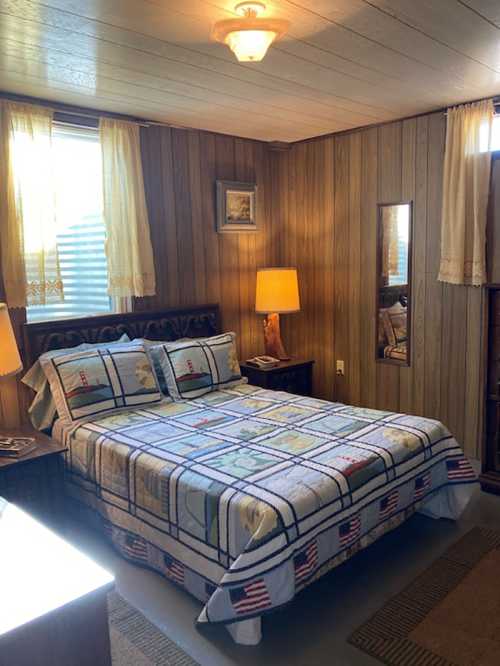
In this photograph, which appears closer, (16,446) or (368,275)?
(16,446)

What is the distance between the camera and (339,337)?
14.4 ft

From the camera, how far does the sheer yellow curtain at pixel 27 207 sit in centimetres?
301

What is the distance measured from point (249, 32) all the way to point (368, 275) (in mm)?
2313

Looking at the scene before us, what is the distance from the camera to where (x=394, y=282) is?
3.99 metres

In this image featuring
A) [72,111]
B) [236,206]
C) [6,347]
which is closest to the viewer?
[6,347]

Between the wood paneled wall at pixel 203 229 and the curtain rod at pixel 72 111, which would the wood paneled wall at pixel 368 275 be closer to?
the wood paneled wall at pixel 203 229

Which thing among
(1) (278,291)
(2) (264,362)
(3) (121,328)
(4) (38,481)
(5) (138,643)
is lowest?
(5) (138,643)

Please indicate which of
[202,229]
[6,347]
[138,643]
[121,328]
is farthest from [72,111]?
[138,643]

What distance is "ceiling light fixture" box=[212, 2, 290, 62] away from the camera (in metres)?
2.07

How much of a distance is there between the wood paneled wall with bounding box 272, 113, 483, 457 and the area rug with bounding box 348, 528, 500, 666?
4.18 ft

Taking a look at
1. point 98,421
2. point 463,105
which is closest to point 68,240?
point 98,421

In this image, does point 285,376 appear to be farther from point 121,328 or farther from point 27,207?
point 27,207

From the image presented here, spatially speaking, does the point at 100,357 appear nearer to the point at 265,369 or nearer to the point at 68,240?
the point at 68,240

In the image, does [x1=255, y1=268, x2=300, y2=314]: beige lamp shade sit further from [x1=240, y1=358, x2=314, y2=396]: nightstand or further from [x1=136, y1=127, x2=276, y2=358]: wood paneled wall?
[x1=240, y1=358, x2=314, y2=396]: nightstand
